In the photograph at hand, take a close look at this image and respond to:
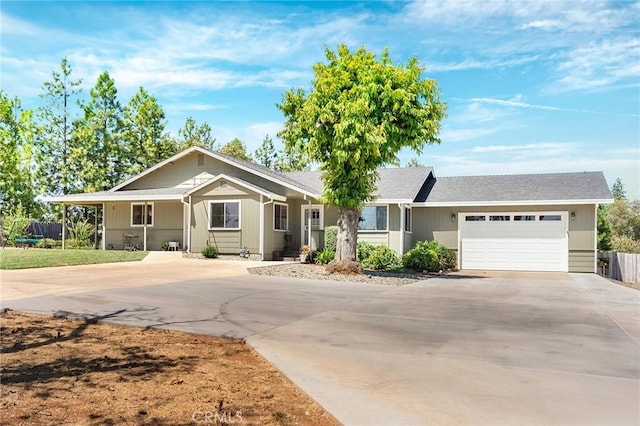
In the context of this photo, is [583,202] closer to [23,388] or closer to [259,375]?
[259,375]

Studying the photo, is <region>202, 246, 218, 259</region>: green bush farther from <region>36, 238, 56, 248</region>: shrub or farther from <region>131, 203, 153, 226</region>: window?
<region>36, 238, 56, 248</region>: shrub

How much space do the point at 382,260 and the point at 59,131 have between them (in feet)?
95.1

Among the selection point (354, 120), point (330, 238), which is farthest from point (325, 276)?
point (330, 238)

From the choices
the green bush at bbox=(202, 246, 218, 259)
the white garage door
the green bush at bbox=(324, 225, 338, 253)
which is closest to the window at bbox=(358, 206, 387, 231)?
the green bush at bbox=(324, 225, 338, 253)

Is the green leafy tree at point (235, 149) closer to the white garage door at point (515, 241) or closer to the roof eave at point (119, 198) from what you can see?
the roof eave at point (119, 198)

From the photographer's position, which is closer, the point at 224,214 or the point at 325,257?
the point at 325,257

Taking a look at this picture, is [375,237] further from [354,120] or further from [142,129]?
[142,129]

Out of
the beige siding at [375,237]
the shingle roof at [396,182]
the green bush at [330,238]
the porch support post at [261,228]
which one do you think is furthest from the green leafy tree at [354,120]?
the beige siding at [375,237]

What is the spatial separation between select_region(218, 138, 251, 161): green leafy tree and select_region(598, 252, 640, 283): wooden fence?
30159 millimetres

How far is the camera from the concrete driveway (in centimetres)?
374

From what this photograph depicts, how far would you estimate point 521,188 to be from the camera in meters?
20.5

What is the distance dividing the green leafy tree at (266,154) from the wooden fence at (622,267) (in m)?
32.6

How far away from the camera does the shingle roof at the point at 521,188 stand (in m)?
18.8

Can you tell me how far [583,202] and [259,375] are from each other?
17.6 meters
